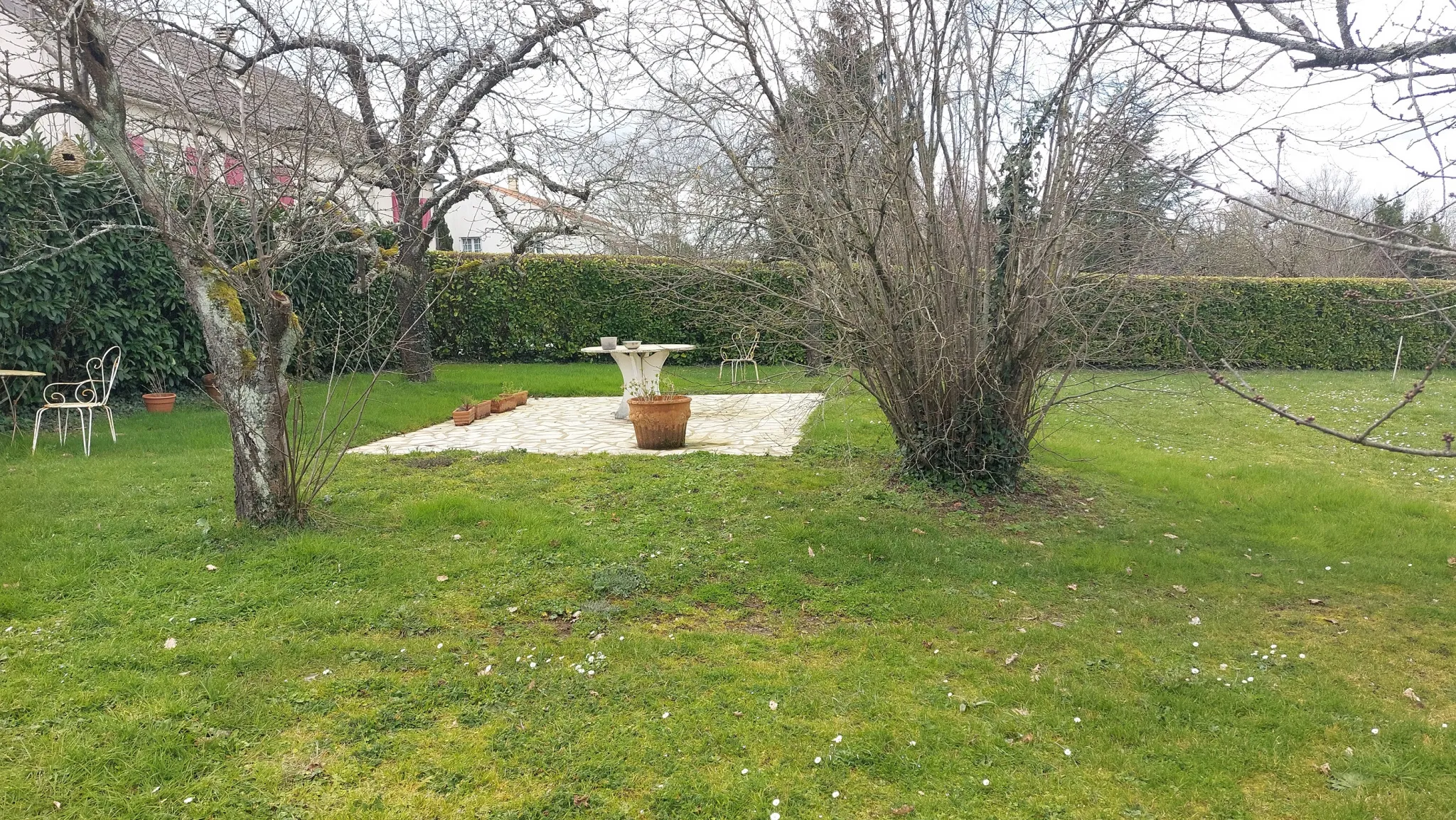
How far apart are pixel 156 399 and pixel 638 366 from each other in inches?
207

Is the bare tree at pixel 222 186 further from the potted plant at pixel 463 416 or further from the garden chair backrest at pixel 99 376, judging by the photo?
the garden chair backrest at pixel 99 376

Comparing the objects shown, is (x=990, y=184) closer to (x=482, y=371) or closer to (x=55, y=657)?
(x=55, y=657)

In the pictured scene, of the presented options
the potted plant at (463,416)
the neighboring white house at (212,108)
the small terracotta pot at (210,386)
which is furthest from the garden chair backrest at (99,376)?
the potted plant at (463,416)

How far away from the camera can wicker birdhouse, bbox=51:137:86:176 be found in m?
8.43

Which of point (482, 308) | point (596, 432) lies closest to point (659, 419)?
point (596, 432)

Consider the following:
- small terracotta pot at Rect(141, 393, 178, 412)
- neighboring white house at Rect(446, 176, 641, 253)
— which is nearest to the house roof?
small terracotta pot at Rect(141, 393, 178, 412)

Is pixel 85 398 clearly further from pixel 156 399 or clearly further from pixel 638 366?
pixel 638 366

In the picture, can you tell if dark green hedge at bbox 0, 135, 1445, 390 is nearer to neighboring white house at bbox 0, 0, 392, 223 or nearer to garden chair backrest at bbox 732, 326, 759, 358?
garden chair backrest at bbox 732, 326, 759, 358

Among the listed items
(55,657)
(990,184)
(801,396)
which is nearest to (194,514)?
(55,657)

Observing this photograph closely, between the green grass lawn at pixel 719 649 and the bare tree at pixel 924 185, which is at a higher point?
the bare tree at pixel 924 185

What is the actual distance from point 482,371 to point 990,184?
1019 centimetres

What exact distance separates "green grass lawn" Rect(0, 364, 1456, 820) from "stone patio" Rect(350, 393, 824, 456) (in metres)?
1.25

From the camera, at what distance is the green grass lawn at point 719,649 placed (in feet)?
8.42

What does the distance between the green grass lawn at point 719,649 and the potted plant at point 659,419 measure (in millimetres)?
1336
